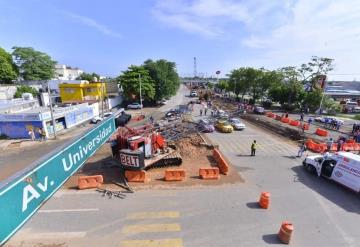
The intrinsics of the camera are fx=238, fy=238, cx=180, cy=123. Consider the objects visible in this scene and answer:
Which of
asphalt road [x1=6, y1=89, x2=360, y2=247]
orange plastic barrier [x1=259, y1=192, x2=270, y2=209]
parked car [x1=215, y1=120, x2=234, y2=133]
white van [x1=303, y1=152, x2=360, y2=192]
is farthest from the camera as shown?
parked car [x1=215, y1=120, x2=234, y2=133]

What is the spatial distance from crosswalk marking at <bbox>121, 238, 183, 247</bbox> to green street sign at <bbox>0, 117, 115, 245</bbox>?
8.15 metres

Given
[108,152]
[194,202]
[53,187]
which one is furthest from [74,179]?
[53,187]

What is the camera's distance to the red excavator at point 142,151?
1540 centimetres

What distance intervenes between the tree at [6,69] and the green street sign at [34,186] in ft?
233

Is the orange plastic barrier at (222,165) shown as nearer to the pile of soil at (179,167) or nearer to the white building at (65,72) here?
the pile of soil at (179,167)

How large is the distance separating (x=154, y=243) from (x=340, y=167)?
507 inches

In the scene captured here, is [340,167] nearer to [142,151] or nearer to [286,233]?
[286,233]

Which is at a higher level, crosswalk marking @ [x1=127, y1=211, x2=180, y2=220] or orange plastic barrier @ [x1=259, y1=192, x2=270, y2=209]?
orange plastic barrier @ [x1=259, y1=192, x2=270, y2=209]

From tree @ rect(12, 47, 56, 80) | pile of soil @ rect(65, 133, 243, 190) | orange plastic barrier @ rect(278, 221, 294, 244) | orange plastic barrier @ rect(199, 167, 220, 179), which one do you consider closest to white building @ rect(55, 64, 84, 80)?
tree @ rect(12, 47, 56, 80)

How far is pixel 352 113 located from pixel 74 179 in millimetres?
61278

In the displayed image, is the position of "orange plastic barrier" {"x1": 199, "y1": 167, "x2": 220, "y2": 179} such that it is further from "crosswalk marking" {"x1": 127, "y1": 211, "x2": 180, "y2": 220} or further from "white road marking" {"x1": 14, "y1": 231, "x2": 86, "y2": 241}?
"white road marking" {"x1": 14, "y1": 231, "x2": 86, "y2": 241}

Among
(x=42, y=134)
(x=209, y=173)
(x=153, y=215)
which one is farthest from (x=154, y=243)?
(x=42, y=134)

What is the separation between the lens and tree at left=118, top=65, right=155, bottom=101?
176ft

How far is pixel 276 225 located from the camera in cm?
1138
